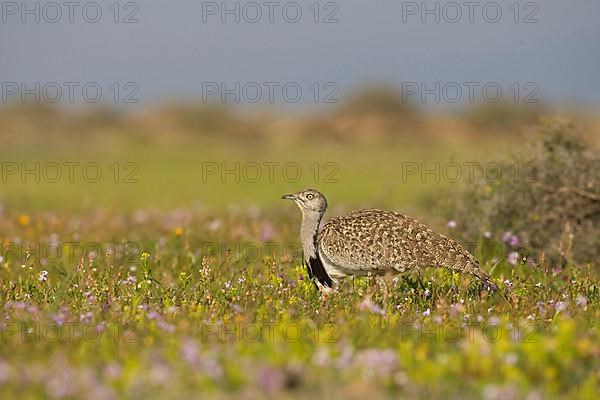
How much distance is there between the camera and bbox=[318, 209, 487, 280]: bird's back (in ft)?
25.2

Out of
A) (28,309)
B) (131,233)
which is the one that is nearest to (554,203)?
(131,233)

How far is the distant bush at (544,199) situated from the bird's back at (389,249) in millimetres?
2748

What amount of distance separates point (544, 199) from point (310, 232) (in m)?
3.62

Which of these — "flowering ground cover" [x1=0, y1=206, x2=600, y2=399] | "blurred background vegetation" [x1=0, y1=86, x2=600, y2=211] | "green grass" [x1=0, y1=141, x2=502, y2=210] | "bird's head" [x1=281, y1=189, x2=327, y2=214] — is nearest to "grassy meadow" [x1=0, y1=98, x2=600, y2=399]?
"flowering ground cover" [x1=0, y1=206, x2=600, y2=399]

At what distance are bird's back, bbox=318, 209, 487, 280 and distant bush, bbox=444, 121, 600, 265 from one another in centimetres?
275

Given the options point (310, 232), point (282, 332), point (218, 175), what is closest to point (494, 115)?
point (218, 175)

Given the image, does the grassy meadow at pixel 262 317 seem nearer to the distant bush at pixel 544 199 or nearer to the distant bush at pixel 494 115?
the distant bush at pixel 544 199

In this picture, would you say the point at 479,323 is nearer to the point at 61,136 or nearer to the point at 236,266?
the point at 236,266

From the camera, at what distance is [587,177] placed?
34.5 ft

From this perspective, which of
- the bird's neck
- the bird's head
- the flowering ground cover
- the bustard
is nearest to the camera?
the flowering ground cover

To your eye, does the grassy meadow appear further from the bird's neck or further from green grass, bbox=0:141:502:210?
green grass, bbox=0:141:502:210

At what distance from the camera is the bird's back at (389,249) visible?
7680 mm

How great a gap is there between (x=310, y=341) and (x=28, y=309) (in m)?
2.19

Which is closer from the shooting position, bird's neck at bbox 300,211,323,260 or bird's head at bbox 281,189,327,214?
bird's neck at bbox 300,211,323,260
